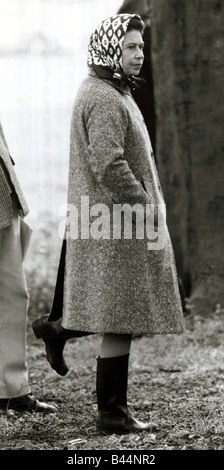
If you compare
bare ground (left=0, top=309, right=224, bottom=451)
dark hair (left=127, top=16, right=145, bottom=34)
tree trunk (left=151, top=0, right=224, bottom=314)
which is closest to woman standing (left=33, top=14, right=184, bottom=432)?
dark hair (left=127, top=16, right=145, bottom=34)

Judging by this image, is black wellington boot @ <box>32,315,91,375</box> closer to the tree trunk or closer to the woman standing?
the woman standing

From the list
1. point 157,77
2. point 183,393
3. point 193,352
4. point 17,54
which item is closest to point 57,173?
point 17,54

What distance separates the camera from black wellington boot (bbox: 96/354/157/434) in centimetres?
383

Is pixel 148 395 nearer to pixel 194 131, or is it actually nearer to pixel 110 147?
pixel 110 147

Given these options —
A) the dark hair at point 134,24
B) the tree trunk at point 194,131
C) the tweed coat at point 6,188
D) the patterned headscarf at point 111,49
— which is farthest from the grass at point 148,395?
the dark hair at point 134,24

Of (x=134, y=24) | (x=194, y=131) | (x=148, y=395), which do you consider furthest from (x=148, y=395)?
(x=194, y=131)

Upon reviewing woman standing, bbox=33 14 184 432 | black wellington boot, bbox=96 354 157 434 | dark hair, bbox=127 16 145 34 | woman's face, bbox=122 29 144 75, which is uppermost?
dark hair, bbox=127 16 145 34

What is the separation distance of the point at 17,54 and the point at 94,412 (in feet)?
26.1

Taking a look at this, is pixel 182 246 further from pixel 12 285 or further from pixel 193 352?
pixel 12 285

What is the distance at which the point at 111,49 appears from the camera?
377 cm

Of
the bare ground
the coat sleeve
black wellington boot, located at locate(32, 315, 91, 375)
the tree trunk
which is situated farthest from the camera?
the tree trunk

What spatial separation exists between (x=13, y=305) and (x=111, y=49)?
55.0 inches

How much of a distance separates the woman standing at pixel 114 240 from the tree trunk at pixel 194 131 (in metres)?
3.09

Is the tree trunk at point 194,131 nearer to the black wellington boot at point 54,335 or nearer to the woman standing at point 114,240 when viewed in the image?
the black wellington boot at point 54,335
